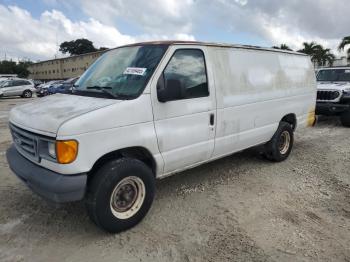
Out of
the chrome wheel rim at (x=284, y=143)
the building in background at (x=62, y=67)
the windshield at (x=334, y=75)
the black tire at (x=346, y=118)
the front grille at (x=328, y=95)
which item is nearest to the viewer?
the chrome wheel rim at (x=284, y=143)

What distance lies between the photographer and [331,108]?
10.0 m

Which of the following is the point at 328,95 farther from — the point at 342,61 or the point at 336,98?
the point at 342,61

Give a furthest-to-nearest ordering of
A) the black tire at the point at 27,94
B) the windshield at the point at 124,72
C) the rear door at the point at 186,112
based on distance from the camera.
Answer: the black tire at the point at 27,94
the rear door at the point at 186,112
the windshield at the point at 124,72

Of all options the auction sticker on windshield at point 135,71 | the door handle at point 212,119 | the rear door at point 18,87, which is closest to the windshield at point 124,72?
the auction sticker on windshield at point 135,71

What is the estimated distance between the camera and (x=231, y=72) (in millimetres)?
4676

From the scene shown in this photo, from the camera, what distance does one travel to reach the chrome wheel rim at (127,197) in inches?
140

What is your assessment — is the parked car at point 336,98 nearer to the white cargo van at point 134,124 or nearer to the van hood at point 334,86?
the van hood at point 334,86

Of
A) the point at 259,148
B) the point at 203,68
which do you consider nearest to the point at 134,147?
the point at 203,68

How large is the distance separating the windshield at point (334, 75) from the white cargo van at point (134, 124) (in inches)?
286

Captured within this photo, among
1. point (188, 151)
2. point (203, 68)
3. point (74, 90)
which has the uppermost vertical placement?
point (203, 68)

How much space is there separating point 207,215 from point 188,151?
83 centimetres

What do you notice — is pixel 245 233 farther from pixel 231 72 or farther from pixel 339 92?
pixel 339 92

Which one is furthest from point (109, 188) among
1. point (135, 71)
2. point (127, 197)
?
point (135, 71)

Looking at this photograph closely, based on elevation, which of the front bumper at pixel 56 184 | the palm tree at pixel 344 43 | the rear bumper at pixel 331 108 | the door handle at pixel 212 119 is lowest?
the rear bumper at pixel 331 108
